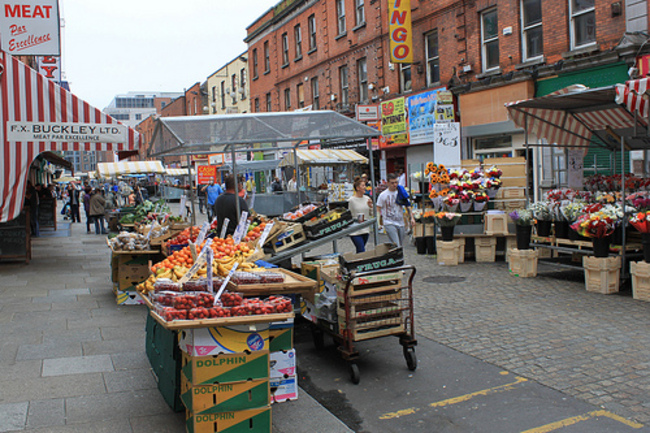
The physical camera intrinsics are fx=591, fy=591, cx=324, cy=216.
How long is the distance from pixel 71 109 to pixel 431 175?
7579 mm

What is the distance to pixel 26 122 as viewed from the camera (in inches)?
448

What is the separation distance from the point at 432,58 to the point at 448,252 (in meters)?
12.4

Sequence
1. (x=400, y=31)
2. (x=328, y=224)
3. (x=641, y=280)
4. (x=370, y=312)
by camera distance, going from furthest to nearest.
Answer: (x=400, y=31)
(x=641, y=280)
(x=328, y=224)
(x=370, y=312)

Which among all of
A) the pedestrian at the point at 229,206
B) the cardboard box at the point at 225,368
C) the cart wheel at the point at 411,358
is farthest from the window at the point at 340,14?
the cardboard box at the point at 225,368

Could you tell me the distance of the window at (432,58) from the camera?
22141 mm

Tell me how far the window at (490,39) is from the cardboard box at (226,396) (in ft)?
57.3

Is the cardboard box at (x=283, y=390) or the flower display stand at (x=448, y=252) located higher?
the flower display stand at (x=448, y=252)

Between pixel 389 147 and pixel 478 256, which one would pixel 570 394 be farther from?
pixel 389 147

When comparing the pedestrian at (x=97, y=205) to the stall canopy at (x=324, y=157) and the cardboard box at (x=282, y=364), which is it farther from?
the cardboard box at (x=282, y=364)

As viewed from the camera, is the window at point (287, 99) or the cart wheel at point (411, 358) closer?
the cart wheel at point (411, 358)

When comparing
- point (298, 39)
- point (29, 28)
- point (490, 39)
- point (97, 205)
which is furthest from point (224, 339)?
point (298, 39)

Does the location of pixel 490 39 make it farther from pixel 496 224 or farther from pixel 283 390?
pixel 283 390

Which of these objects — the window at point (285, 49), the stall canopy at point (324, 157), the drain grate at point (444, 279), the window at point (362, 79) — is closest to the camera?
the drain grate at point (444, 279)

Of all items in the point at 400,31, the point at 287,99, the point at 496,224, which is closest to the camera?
the point at 496,224
